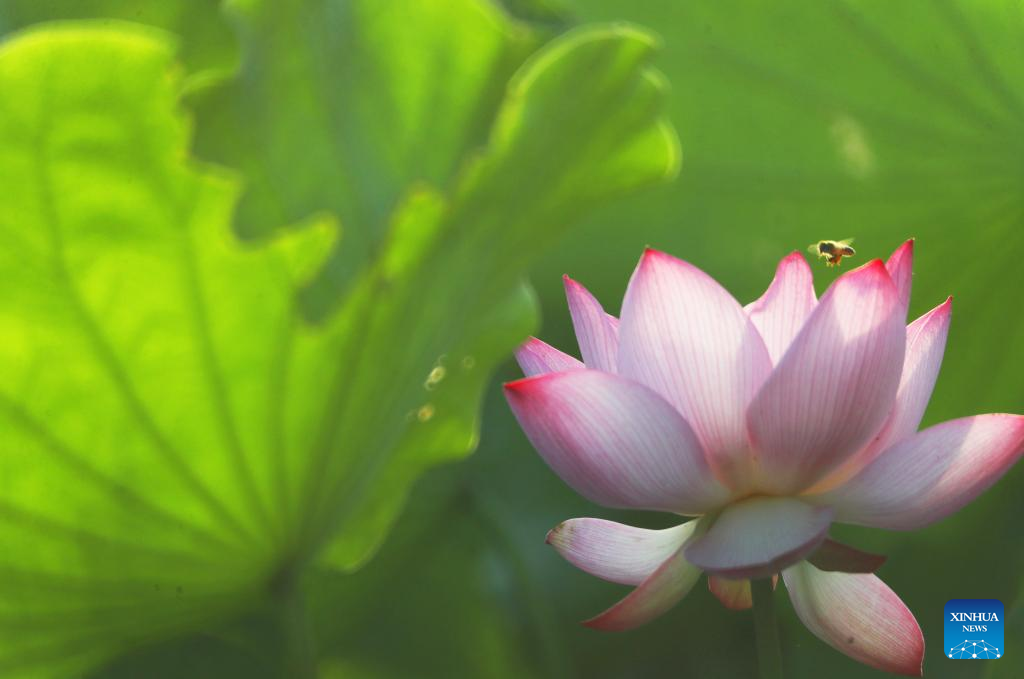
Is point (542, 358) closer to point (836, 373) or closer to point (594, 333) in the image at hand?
point (594, 333)

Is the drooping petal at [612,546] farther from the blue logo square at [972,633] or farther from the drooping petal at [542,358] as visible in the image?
the blue logo square at [972,633]

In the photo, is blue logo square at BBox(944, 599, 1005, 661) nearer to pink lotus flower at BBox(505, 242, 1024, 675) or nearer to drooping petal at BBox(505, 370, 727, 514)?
pink lotus flower at BBox(505, 242, 1024, 675)

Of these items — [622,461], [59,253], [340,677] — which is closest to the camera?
[59,253]

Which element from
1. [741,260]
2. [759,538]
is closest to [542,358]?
[759,538]

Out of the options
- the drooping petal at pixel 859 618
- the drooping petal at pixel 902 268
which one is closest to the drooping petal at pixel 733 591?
the drooping petal at pixel 859 618

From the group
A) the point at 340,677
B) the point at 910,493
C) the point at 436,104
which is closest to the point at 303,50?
the point at 436,104

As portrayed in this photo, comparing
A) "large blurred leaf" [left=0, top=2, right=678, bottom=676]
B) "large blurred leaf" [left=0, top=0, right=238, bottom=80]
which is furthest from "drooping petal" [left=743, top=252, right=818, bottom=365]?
"large blurred leaf" [left=0, top=0, right=238, bottom=80]

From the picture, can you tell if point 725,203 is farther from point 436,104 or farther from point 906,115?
point 436,104
